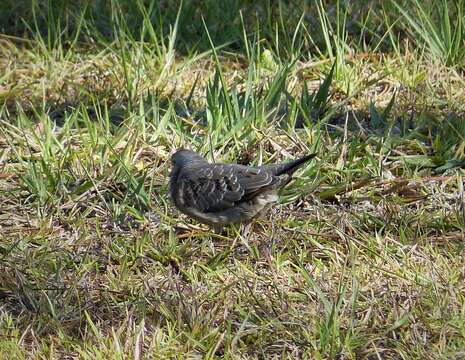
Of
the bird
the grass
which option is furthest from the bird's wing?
the grass

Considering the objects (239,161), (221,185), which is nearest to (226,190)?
(221,185)

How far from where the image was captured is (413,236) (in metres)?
5.19

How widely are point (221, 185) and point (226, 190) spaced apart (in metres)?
0.04

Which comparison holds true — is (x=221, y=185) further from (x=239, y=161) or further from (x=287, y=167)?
(x=239, y=161)

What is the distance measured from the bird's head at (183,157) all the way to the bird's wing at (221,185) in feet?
0.24

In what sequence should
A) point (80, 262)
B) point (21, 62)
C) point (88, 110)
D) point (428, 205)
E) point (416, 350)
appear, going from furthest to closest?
1. point (21, 62)
2. point (88, 110)
3. point (428, 205)
4. point (80, 262)
5. point (416, 350)

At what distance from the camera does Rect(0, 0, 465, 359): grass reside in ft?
14.5

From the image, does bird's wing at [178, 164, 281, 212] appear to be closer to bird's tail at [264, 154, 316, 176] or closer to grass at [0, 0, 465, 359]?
bird's tail at [264, 154, 316, 176]

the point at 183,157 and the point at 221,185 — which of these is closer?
the point at 221,185

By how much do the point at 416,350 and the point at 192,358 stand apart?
2.90 ft

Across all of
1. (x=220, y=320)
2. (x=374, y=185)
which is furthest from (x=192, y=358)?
(x=374, y=185)

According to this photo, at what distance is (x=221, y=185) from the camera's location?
18.1 feet

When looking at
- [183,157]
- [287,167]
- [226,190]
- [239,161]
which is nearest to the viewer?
[287,167]

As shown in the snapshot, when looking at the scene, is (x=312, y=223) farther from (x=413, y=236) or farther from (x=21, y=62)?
(x=21, y=62)
